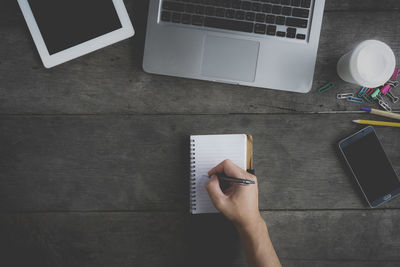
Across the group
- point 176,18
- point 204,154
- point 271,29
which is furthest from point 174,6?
point 204,154

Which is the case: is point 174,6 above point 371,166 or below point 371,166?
above

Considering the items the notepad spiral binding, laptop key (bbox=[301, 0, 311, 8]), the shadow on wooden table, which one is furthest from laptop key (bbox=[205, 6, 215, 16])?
the shadow on wooden table

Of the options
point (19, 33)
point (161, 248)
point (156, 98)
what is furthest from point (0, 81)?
point (161, 248)

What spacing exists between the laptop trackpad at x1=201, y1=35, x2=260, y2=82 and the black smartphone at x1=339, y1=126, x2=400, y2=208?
1.05ft

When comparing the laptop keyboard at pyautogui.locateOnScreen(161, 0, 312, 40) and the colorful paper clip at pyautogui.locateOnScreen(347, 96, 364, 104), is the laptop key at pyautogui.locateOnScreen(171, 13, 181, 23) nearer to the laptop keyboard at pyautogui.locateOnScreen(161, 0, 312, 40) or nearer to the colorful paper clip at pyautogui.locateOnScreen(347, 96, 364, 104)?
the laptop keyboard at pyautogui.locateOnScreen(161, 0, 312, 40)

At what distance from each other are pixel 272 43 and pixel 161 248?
0.62m

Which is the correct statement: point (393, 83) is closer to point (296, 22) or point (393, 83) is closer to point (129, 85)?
point (296, 22)

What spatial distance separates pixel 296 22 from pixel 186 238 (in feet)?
2.06

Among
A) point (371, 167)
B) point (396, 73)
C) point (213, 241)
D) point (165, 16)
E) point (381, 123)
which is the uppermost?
point (165, 16)

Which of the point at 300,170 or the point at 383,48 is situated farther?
the point at 300,170

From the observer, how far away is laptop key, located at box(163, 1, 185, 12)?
2.40 ft

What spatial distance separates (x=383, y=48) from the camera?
69 centimetres

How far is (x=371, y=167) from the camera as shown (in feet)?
2.57

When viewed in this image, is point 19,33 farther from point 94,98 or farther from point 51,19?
point 94,98
